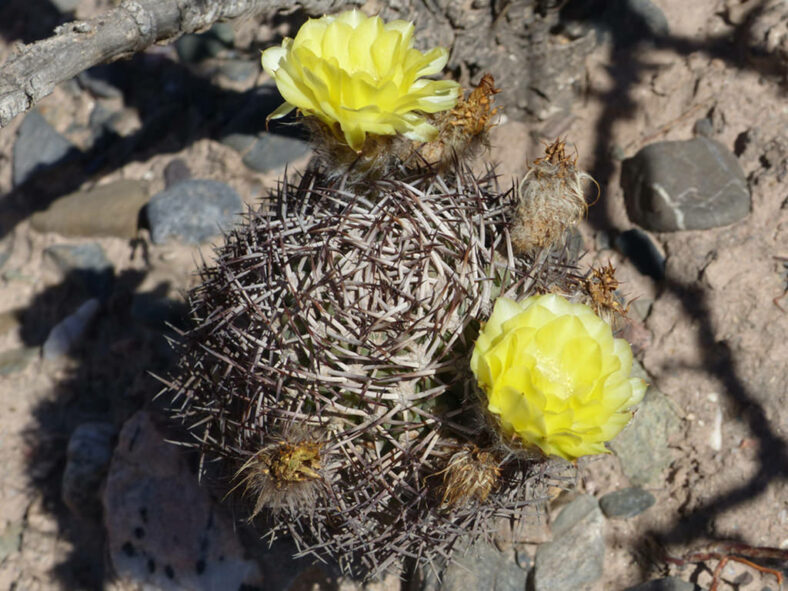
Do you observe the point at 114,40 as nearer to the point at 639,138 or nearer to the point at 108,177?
the point at 108,177

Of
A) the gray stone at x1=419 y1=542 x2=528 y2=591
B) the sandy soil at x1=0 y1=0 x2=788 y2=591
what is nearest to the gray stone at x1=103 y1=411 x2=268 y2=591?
the sandy soil at x1=0 y1=0 x2=788 y2=591

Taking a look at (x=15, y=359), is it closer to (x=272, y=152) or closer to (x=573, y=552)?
(x=272, y=152)

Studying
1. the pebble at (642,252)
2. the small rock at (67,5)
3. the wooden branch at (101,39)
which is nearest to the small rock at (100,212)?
the small rock at (67,5)

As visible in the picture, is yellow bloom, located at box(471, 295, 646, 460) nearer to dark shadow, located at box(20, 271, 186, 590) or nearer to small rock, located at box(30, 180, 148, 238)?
dark shadow, located at box(20, 271, 186, 590)

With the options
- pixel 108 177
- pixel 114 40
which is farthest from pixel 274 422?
pixel 108 177

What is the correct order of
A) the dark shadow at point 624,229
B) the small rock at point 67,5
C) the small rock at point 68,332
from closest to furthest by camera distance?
the dark shadow at point 624,229 → the small rock at point 68,332 → the small rock at point 67,5

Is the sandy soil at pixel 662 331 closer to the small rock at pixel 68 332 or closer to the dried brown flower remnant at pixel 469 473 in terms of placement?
the small rock at pixel 68 332
